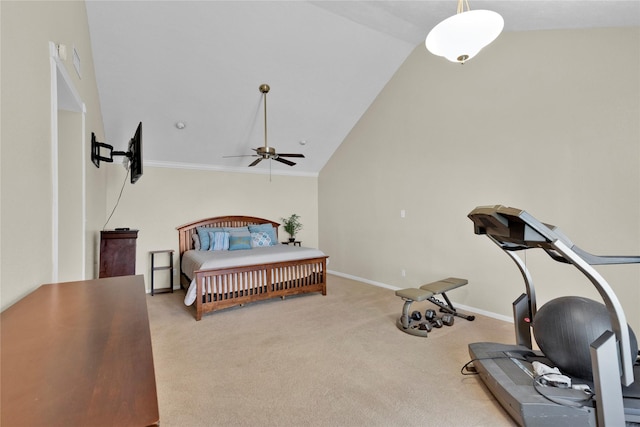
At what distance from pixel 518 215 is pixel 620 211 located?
2.01 m

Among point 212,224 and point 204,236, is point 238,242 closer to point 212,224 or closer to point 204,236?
point 204,236

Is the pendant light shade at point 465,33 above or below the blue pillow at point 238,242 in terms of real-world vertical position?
above

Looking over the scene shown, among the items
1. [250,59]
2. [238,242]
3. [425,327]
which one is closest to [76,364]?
[425,327]

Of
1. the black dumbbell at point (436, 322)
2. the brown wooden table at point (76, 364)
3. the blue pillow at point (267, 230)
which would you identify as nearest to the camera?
the brown wooden table at point (76, 364)

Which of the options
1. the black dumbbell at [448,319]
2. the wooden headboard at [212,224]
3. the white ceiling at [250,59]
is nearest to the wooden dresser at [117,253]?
the wooden headboard at [212,224]

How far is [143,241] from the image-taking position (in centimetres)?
491

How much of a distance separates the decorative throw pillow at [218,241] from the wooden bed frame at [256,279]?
519mm

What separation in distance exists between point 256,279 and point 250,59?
118 inches

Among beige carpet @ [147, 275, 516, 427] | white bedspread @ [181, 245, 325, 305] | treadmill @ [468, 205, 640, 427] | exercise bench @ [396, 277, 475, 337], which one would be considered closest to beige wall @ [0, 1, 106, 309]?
beige carpet @ [147, 275, 516, 427]

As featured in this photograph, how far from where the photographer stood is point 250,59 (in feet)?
12.7

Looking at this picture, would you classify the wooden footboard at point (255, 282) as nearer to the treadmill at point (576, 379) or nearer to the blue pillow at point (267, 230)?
the blue pillow at point (267, 230)

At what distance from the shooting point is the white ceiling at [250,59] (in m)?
3.05

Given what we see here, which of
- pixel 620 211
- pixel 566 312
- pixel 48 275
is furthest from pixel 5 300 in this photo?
pixel 620 211

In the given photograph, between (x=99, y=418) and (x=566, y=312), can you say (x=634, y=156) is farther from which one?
(x=99, y=418)
